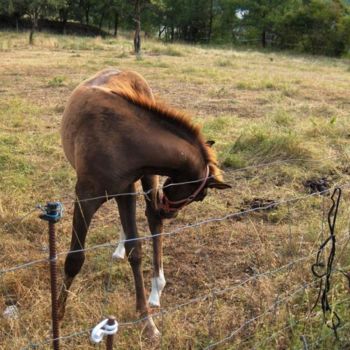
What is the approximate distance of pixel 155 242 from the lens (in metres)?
3.59

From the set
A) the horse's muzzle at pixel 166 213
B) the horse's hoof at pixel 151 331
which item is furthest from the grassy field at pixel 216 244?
the horse's muzzle at pixel 166 213

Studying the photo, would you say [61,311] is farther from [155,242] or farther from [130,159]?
[130,159]

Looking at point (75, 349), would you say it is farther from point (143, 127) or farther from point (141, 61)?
point (141, 61)

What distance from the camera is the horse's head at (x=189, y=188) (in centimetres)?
318

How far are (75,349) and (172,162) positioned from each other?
4.06 feet

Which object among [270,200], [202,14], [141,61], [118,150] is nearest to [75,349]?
[118,150]

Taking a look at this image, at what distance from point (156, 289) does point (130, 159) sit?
3.27 feet

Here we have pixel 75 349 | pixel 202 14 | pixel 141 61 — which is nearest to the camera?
pixel 75 349

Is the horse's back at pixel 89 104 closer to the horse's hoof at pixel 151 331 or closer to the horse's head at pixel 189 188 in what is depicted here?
the horse's head at pixel 189 188

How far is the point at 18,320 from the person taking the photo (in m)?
2.95

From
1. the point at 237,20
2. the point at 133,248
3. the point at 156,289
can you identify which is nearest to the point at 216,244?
the point at 156,289

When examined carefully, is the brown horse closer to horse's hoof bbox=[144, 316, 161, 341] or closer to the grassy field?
horse's hoof bbox=[144, 316, 161, 341]

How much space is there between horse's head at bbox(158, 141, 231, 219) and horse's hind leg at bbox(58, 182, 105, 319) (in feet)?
1.48

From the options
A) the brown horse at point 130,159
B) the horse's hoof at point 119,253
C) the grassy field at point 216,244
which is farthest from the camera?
the horse's hoof at point 119,253
